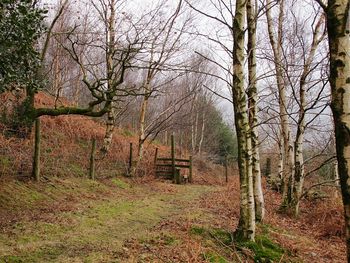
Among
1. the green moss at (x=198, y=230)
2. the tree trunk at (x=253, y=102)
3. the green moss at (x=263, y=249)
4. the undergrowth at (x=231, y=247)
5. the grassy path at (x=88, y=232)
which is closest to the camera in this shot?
the grassy path at (x=88, y=232)

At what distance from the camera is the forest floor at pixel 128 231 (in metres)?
5.26

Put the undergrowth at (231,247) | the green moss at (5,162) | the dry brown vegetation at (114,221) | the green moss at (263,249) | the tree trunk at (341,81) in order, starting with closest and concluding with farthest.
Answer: the tree trunk at (341,81) < the dry brown vegetation at (114,221) < the undergrowth at (231,247) < the green moss at (263,249) < the green moss at (5,162)

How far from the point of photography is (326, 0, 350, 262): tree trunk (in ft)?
9.37

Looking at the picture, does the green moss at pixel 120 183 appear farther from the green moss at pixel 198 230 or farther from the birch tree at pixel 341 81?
the birch tree at pixel 341 81

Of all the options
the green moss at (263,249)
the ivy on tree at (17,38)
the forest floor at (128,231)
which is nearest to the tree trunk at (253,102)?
the forest floor at (128,231)

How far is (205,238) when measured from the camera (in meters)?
6.30

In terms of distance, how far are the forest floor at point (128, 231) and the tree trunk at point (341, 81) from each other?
241 cm

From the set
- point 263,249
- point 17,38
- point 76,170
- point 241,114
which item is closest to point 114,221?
point 263,249

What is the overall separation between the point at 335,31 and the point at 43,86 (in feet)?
25.9

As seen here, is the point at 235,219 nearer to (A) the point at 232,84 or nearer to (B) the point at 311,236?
(B) the point at 311,236

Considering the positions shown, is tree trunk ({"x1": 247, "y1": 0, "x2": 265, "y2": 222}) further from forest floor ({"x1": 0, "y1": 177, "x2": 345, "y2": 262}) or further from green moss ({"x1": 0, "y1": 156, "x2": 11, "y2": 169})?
green moss ({"x1": 0, "y1": 156, "x2": 11, "y2": 169})

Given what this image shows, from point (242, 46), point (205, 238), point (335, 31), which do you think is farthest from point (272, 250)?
point (335, 31)

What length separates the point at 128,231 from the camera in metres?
6.96

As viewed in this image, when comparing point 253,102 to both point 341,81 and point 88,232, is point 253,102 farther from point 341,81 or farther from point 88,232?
point 341,81
